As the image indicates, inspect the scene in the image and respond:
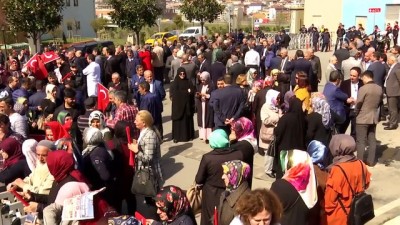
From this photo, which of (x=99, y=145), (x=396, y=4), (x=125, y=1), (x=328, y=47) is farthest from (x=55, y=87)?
(x=396, y=4)

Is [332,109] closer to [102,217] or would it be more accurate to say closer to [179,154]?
[179,154]

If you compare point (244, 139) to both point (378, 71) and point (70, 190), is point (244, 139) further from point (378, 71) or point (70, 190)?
point (378, 71)

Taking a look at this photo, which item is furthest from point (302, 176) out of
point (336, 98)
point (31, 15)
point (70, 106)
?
point (31, 15)

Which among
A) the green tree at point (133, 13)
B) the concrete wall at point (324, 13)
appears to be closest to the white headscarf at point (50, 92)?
the green tree at point (133, 13)

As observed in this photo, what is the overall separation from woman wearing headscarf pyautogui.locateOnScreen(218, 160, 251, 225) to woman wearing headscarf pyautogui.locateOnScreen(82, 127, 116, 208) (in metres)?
1.77

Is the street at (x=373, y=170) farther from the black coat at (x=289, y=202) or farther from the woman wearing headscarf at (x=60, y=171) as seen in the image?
the woman wearing headscarf at (x=60, y=171)

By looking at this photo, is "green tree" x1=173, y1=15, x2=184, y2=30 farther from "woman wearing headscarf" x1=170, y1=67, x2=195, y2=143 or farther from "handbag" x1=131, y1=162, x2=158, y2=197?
"handbag" x1=131, y1=162, x2=158, y2=197

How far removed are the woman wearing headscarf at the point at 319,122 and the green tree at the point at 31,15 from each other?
52.1 feet

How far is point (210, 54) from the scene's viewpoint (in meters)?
16.4

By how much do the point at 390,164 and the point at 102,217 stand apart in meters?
7.08

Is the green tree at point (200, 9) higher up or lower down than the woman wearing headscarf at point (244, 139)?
higher up

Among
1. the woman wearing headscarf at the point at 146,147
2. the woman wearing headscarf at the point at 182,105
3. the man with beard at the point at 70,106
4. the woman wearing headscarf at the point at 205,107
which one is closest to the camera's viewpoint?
the woman wearing headscarf at the point at 146,147

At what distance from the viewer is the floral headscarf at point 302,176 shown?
5090mm

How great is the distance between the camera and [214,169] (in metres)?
5.79
